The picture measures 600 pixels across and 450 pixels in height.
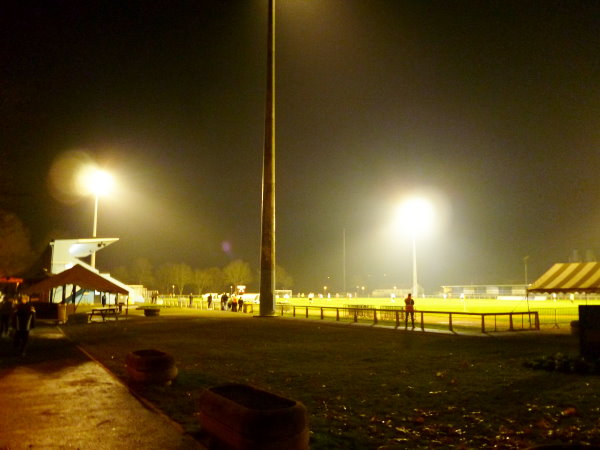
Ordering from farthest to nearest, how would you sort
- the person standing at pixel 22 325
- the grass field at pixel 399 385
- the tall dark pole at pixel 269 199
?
the tall dark pole at pixel 269 199 → the person standing at pixel 22 325 → the grass field at pixel 399 385

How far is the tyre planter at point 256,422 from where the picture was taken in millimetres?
5504

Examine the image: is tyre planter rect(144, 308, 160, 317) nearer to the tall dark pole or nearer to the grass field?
the tall dark pole

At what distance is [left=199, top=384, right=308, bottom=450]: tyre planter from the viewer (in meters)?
5.50

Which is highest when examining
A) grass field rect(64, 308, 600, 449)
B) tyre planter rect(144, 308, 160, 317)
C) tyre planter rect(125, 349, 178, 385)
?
tyre planter rect(144, 308, 160, 317)

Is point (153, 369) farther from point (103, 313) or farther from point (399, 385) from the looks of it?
point (103, 313)

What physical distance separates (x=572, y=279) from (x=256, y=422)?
64.2ft

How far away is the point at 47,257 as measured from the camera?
5169 cm

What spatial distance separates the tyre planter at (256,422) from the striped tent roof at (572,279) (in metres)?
18.2

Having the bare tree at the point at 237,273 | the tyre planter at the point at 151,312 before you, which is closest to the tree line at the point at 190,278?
the bare tree at the point at 237,273

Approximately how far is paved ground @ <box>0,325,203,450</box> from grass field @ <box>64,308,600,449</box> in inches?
17.4

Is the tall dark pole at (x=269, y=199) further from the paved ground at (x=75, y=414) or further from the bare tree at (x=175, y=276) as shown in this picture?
the bare tree at (x=175, y=276)

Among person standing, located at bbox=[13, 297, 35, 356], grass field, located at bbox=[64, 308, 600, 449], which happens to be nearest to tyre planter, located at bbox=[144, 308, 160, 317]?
grass field, located at bbox=[64, 308, 600, 449]

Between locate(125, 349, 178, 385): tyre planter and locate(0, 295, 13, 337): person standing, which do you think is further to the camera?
locate(0, 295, 13, 337): person standing

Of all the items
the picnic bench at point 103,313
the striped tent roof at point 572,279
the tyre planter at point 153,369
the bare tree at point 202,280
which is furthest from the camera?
the bare tree at point 202,280
